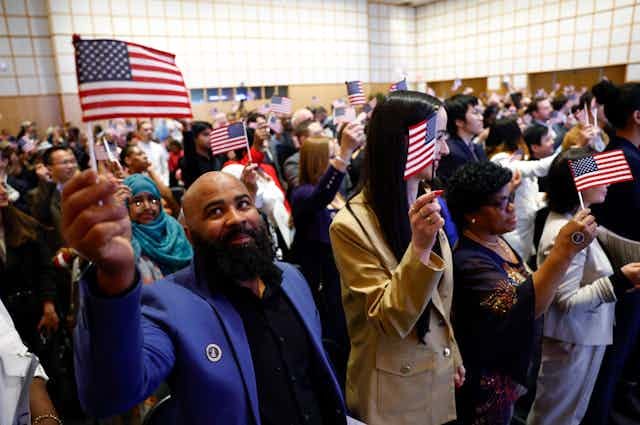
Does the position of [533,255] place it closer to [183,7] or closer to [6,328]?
[6,328]

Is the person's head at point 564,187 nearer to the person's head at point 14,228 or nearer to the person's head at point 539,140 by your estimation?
the person's head at point 539,140

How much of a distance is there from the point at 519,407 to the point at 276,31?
15499mm

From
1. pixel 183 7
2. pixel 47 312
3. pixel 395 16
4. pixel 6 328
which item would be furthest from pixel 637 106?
pixel 395 16

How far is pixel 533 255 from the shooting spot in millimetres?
3939

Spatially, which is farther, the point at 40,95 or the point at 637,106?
the point at 40,95

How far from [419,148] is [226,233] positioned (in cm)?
75

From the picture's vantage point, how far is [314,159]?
11.6 feet

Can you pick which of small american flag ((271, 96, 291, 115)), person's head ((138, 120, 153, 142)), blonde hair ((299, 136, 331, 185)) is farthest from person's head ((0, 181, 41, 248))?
person's head ((138, 120, 153, 142))

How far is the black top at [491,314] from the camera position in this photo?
72.4 inches

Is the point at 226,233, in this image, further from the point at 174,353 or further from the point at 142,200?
the point at 142,200

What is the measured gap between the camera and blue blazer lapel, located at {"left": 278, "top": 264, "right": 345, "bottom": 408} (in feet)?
4.99

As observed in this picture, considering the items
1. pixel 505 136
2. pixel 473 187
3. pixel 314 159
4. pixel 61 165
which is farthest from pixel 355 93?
pixel 61 165

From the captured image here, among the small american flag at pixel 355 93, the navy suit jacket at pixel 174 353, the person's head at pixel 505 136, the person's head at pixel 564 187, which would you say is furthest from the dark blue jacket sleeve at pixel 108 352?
the person's head at pixel 505 136

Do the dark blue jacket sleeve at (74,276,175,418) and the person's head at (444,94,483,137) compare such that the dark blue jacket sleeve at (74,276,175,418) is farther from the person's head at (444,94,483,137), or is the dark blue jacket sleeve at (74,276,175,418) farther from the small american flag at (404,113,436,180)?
the person's head at (444,94,483,137)
